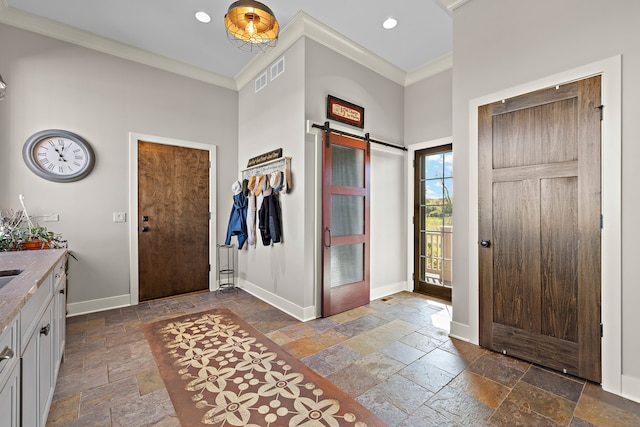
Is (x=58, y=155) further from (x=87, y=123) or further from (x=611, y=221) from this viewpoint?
(x=611, y=221)

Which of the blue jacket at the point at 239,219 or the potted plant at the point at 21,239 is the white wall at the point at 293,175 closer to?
the blue jacket at the point at 239,219

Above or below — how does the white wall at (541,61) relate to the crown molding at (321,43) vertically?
below

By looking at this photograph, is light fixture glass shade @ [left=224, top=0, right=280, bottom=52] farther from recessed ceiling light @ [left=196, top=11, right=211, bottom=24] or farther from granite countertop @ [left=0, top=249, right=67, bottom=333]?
granite countertop @ [left=0, top=249, right=67, bottom=333]

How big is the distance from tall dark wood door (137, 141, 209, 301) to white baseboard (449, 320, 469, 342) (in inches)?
135

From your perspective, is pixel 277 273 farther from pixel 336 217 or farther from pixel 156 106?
pixel 156 106

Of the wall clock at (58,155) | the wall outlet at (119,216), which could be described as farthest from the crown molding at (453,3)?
the wall outlet at (119,216)

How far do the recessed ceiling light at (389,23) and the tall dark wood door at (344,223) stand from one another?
130 centimetres

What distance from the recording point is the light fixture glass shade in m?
2.23

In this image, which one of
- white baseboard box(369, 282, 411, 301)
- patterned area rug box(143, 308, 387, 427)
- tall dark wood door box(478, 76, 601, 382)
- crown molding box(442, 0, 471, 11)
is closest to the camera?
patterned area rug box(143, 308, 387, 427)

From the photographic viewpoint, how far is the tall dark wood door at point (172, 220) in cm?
387

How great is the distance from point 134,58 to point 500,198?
15.1ft

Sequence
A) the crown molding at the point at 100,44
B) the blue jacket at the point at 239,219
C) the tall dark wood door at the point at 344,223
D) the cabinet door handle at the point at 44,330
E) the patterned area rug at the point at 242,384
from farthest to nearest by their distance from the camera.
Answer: the blue jacket at the point at 239,219 < the tall dark wood door at the point at 344,223 < the crown molding at the point at 100,44 < the patterned area rug at the point at 242,384 < the cabinet door handle at the point at 44,330

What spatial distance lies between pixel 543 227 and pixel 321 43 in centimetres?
296

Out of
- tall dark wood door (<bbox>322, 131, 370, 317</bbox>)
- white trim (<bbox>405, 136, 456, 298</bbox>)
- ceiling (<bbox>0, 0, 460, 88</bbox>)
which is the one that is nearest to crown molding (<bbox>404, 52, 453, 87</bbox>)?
ceiling (<bbox>0, 0, 460, 88</bbox>)
